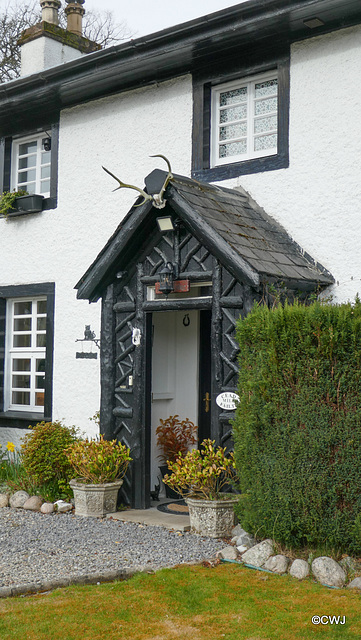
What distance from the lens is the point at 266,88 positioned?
8547 mm

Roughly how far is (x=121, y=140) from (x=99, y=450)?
449 centimetres

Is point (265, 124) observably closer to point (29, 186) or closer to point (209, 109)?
point (209, 109)

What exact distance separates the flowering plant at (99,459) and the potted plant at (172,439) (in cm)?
109

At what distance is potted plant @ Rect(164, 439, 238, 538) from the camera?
6.68m

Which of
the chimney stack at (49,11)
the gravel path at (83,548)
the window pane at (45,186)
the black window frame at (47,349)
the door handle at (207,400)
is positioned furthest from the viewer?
the chimney stack at (49,11)

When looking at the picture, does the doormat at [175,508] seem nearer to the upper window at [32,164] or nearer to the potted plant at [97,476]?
the potted plant at [97,476]

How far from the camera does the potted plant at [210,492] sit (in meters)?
6.68

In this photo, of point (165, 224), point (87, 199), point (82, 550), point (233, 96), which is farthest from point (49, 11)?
point (82, 550)

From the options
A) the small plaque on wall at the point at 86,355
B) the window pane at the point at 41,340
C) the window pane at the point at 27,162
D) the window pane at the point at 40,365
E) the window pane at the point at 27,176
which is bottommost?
the window pane at the point at 40,365

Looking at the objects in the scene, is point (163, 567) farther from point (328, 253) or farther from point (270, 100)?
point (270, 100)

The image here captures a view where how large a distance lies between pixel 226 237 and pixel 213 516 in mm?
2649

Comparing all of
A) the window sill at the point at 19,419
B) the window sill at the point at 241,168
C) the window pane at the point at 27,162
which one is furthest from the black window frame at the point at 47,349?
the window sill at the point at 241,168

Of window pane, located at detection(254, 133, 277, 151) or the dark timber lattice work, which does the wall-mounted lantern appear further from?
window pane, located at detection(254, 133, 277, 151)

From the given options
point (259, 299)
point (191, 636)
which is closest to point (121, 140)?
point (259, 299)
